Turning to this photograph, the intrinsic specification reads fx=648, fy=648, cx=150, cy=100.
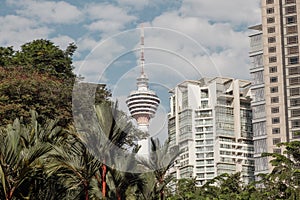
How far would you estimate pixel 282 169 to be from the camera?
3159 centimetres

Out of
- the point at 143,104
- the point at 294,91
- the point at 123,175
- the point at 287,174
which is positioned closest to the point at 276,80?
the point at 294,91

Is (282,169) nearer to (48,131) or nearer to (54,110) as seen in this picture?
(54,110)

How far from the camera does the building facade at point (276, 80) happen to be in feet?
255

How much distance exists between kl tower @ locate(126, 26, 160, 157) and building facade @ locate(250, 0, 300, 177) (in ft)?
195

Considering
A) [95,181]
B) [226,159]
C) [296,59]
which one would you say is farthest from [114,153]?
[226,159]

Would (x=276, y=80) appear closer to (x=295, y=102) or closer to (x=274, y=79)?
(x=274, y=79)

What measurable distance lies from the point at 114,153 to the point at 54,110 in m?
14.3

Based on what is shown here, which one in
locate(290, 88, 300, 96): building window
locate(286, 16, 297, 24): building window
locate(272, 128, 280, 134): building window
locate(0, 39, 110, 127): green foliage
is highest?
locate(286, 16, 297, 24): building window

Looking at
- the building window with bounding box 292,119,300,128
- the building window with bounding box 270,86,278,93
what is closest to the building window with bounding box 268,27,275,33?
the building window with bounding box 270,86,278,93

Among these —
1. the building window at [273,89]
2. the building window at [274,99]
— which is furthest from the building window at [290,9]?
the building window at [274,99]

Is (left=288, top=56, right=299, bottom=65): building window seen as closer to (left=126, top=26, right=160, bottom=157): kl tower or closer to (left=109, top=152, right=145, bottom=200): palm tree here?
(left=126, top=26, right=160, bottom=157): kl tower

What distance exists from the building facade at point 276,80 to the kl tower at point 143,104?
5948 cm

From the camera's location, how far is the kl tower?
17337mm

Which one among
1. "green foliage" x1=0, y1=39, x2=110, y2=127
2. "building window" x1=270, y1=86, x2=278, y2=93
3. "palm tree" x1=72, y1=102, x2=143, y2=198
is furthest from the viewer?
"building window" x1=270, y1=86, x2=278, y2=93
